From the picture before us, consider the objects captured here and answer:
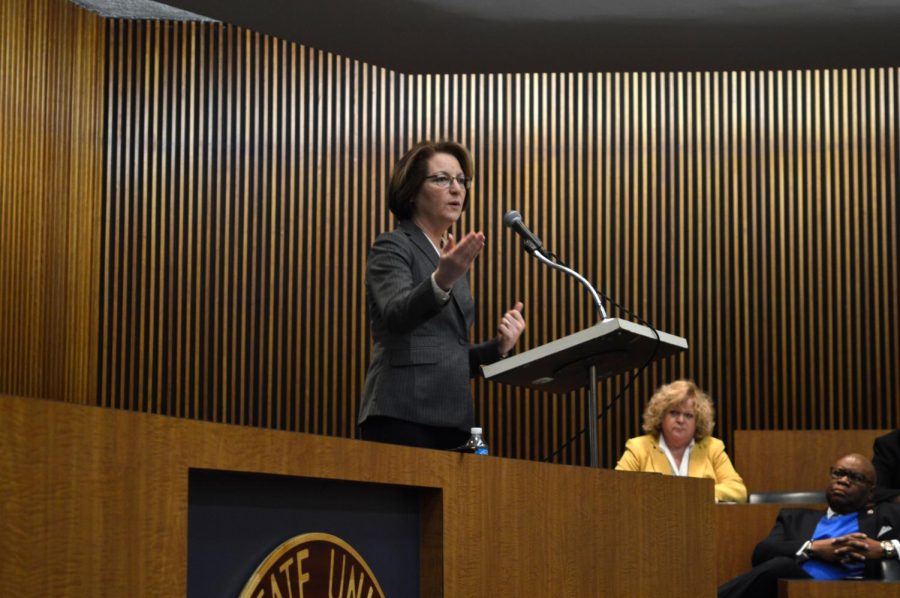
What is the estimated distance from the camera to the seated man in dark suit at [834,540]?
15.2ft

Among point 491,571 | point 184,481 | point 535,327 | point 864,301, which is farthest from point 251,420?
point 184,481

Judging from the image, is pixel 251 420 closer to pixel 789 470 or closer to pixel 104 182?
pixel 104 182

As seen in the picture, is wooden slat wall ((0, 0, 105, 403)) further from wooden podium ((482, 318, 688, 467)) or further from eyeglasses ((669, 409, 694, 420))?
wooden podium ((482, 318, 688, 467))

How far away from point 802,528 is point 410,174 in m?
2.77

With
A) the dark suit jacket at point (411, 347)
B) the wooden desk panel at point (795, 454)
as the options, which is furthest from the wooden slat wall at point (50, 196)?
the dark suit jacket at point (411, 347)

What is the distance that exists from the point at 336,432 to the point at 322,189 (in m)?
1.37

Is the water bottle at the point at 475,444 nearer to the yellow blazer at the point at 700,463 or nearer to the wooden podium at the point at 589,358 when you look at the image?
the wooden podium at the point at 589,358

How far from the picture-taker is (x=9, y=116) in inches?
250

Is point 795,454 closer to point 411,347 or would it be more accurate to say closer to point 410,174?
point 410,174

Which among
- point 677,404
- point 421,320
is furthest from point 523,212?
point 421,320

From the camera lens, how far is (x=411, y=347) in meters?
2.61

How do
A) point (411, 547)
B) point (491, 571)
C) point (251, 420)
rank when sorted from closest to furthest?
1. point (411, 547)
2. point (491, 571)
3. point (251, 420)

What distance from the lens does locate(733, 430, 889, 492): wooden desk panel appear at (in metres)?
6.11

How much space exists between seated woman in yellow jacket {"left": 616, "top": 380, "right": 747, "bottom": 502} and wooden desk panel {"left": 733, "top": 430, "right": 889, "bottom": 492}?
2.28 ft
